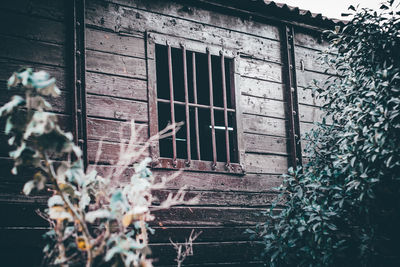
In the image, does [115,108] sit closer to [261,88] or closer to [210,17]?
[210,17]

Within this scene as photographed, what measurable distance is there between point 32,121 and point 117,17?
9.56ft

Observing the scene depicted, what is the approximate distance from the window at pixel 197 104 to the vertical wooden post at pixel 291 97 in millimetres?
794

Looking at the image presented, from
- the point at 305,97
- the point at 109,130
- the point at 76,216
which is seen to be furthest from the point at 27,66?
the point at 305,97

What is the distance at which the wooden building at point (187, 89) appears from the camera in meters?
4.89

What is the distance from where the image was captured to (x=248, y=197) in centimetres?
603

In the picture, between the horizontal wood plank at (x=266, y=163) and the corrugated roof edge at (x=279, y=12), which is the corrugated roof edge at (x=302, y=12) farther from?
the horizontal wood plank at (x=266, y=163)

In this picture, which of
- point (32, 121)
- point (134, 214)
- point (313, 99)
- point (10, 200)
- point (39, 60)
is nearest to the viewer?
point (32, 121)

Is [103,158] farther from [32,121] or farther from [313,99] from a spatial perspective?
[313,99]

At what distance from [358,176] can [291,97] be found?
7.18 feet

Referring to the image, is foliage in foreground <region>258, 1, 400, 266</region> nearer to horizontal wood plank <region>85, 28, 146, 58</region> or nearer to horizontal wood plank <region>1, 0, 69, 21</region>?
horizontal wood plank <region>85, 28, 146, 58</region>

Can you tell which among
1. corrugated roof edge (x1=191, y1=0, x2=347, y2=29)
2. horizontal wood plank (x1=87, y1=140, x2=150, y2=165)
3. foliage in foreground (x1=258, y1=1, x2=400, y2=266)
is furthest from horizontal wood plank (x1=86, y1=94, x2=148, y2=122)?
foliage in foreground (x1=258, y1=1, x2=400, y2=266)

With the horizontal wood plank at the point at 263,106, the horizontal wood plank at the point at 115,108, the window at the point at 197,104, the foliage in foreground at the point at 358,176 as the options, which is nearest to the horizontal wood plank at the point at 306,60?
the horizontal wood plank at the point at 263,106

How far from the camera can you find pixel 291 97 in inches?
259

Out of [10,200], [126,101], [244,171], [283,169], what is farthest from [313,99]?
[10,200]
